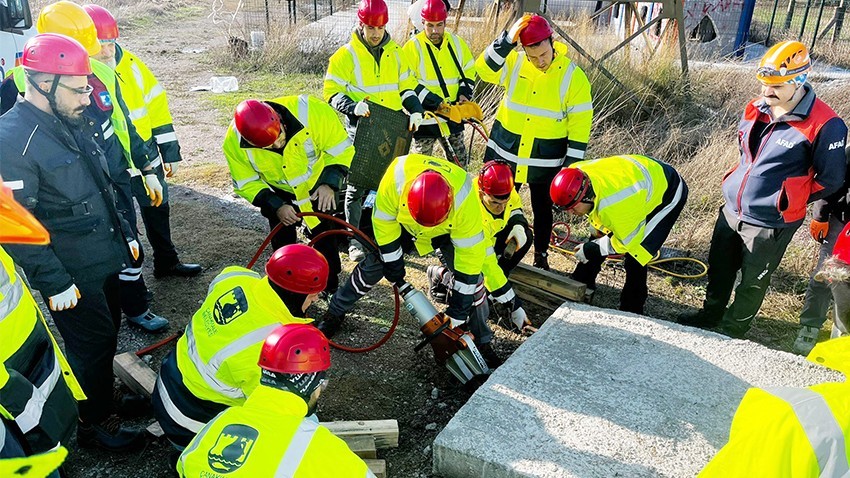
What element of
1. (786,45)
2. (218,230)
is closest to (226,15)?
(218,230)

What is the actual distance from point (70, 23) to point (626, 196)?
3.83 metres

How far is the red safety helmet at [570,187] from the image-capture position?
3.78 m

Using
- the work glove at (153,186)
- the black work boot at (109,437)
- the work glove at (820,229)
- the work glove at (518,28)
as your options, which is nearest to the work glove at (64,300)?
the black work boot at (109,437)

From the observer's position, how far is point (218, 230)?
19.4 feet

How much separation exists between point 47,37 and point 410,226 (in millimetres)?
2064

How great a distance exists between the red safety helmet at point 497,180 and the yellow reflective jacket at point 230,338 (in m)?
1.78

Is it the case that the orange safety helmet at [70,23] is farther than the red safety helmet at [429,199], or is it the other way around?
the orange safety helmet at [70,23]

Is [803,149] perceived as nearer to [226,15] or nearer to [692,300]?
[692,300]

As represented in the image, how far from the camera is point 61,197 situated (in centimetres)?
299

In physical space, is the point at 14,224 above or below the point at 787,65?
below

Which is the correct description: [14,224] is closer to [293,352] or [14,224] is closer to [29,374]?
[29,374]

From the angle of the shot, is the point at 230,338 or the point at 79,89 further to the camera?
the point at 79,89

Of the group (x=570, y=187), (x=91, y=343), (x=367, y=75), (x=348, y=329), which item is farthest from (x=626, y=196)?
(x=91, y=343)

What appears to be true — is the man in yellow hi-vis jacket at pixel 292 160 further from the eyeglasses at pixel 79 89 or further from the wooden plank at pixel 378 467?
the wooden plank at pixel 378 467
